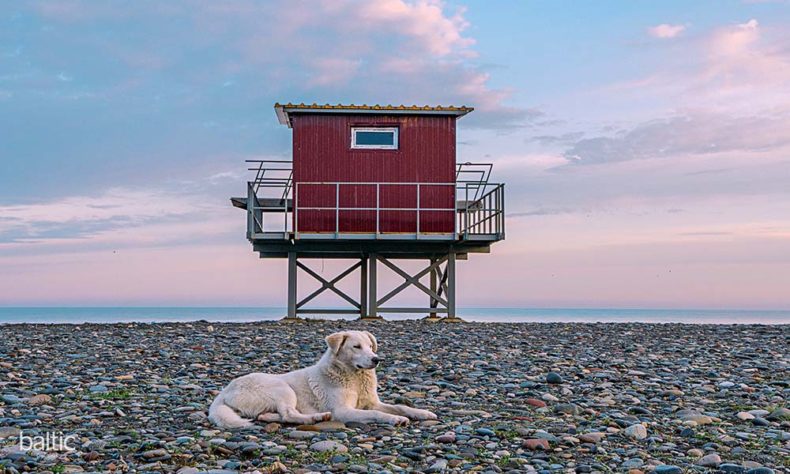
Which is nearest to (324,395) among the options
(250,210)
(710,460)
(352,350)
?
(352,350)

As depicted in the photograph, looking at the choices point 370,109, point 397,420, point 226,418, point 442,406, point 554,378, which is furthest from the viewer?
point 370,109

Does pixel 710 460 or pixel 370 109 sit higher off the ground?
pixel 370 109

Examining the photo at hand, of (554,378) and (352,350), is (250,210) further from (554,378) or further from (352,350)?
(352,350)

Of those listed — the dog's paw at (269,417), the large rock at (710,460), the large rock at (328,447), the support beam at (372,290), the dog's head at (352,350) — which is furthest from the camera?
the support beam at (372,290)

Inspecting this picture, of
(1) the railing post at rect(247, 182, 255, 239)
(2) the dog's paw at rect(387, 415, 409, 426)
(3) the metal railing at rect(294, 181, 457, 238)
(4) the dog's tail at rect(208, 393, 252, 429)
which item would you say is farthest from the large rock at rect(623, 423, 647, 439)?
(1) the railing post at rect(247, 182, 255, 239)

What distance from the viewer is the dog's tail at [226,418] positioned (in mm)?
7012

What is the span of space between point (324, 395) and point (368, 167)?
597 inches

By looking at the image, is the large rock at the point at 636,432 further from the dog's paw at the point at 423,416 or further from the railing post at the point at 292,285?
the railing post at the point at 292,285

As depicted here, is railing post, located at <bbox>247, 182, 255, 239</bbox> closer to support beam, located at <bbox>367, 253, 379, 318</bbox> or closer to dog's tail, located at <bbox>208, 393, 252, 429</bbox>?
support beam, located at <bbox>367, 253, 379, 318</bbox>

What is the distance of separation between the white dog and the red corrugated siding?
Result: 14.6 m

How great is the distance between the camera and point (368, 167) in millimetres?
22266

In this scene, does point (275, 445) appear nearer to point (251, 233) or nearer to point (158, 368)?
→ point (158, 368)

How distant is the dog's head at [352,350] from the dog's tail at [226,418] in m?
1.04

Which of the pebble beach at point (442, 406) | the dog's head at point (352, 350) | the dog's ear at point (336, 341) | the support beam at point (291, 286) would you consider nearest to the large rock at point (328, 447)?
the pebble beach at point (442, 406)
